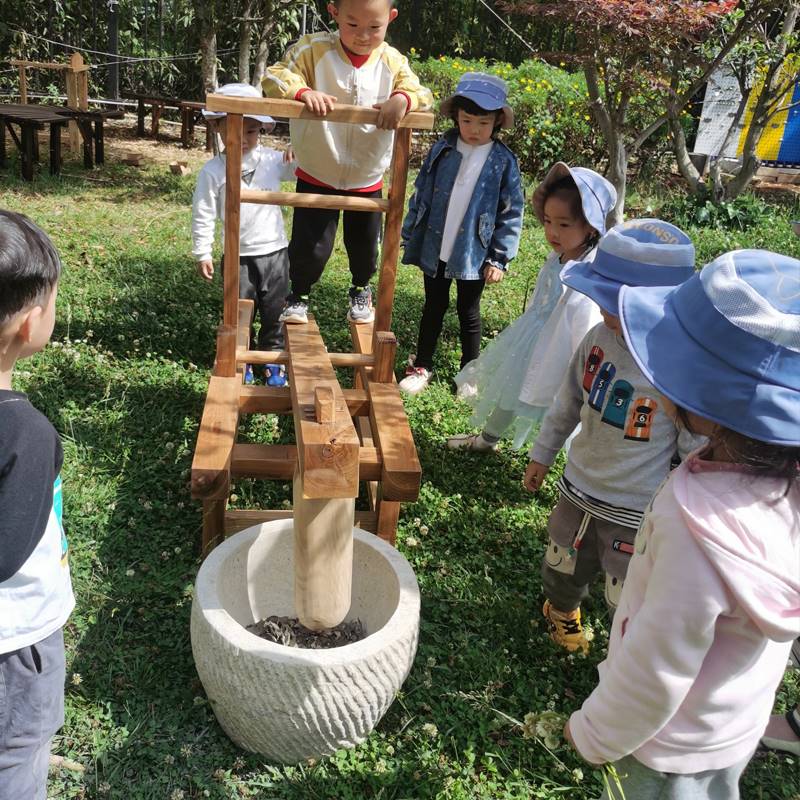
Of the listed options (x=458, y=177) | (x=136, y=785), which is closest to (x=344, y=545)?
(x=136, y=785)

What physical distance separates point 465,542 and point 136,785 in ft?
5.17

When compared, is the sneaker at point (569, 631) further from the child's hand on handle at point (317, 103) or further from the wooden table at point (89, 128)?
the wooden table at point (89, 128)

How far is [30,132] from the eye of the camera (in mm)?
7945

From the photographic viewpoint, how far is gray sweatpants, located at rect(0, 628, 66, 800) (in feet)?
5.23

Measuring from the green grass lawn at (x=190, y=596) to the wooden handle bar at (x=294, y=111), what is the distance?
1.53 metres

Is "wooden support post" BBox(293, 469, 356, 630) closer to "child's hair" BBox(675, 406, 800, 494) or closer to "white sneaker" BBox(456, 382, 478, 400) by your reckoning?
"child's hair" BBox(675, 406, 800, 494)

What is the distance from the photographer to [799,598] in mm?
1299

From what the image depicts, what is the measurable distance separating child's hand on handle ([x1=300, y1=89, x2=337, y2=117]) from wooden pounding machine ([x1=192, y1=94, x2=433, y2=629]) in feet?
0.08

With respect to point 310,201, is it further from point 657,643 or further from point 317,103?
point 657,643

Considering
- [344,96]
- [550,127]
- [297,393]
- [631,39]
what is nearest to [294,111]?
[344,96]

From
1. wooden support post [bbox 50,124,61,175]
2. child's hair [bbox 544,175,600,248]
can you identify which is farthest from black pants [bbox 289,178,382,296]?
wooden support post [bbox 50,124,61,175]

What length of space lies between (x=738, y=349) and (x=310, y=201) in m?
2.12

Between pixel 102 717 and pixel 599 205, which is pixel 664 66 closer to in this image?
pixel 599 205

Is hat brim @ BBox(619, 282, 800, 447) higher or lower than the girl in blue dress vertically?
higher
